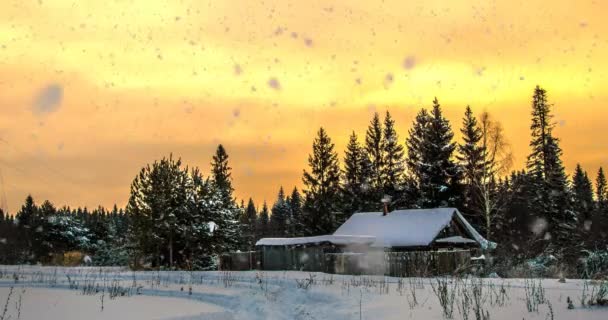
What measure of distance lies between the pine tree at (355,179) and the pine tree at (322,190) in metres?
1.19

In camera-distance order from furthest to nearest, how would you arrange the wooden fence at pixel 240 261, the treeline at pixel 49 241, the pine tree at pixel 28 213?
the pine tree at pixel 28 213 < the treeline at pixel 49 241 < the wooden fence at pixel 240 261

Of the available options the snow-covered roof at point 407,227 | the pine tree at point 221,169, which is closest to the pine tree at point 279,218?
the pine tree at point 221,169

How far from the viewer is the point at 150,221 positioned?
4266cm

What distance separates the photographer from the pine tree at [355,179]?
196 ft

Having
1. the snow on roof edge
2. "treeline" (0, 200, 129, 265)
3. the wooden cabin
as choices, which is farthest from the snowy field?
"treeline" (0, 200, 129, 265)

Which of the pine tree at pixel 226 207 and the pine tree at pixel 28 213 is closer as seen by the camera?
the pine tree at pixel 226 207

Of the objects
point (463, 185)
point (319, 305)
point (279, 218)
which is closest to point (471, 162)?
point (463, 185)

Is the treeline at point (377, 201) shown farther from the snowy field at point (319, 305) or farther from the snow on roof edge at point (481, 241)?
the snowy field at point (319, 305)

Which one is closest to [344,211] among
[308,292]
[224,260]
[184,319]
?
[224,260]

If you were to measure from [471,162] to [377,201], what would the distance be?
466 inches

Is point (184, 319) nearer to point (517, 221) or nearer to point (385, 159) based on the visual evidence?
point (385, 159)

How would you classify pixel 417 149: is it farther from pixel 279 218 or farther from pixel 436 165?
pixel 279 218

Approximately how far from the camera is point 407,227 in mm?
39219

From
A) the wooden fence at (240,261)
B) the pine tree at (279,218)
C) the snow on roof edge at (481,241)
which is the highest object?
the pine tree at (279,218)
